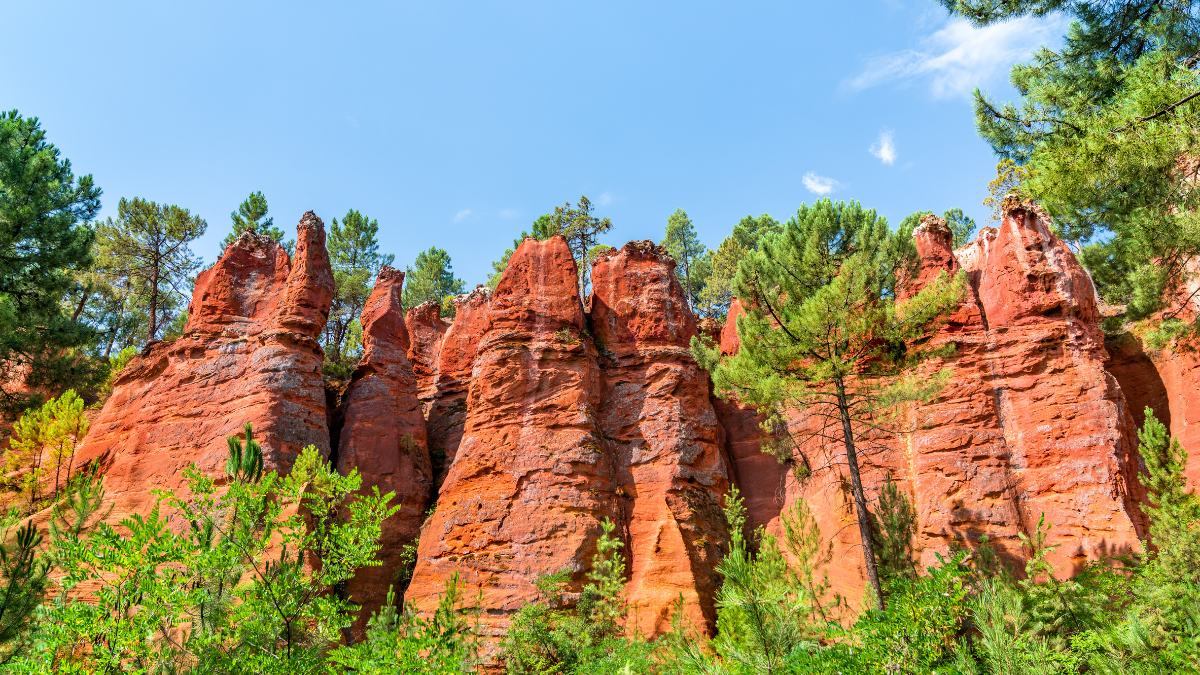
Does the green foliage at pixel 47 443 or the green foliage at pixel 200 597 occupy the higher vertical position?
the green foliage at pixel 47 443

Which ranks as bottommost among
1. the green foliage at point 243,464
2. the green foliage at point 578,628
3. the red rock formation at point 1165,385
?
the green foliage at point 578,628

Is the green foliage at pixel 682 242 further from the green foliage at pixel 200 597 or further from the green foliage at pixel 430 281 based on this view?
the green foliage at pixel 200 597

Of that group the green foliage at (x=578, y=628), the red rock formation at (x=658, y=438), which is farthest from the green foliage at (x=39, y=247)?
the red rock formation at (x=658, y=438)

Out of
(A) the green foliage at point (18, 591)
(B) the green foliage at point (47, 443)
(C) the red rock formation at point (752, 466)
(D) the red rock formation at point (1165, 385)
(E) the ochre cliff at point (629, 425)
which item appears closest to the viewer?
(A) the green foliage at point (18, 591)

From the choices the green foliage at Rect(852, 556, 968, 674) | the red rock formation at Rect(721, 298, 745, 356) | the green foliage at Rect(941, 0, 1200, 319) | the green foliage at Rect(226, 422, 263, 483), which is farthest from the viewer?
the red rock formation at Rect(721, 298, 745, 356)

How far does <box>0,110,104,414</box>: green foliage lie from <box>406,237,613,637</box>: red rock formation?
11.3m

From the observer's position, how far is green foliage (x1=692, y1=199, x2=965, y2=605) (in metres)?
14.2

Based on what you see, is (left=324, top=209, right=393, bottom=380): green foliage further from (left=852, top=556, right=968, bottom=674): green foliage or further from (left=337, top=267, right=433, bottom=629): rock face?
(left=852, top=556, right=968, bottom=674): green foliage

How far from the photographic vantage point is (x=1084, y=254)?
47.2ft

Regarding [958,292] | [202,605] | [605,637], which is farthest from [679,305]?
[202,605]

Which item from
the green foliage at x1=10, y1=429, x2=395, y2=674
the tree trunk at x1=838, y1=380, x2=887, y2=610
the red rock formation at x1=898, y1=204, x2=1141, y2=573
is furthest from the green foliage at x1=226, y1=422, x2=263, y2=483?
the red rock formation at x1=898, y1=204, x2=1141, y2=573

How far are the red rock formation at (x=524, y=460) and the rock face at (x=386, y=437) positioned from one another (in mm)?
1842

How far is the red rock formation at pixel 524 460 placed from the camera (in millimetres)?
16125

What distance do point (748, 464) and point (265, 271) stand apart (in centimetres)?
1705
